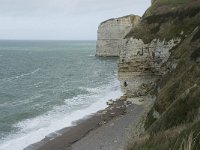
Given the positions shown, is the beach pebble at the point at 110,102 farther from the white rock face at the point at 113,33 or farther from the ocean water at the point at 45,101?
the white rock face at the point at 113,33

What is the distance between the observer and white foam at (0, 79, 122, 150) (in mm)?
32750

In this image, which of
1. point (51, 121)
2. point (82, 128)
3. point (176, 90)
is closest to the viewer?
point (176, 90)

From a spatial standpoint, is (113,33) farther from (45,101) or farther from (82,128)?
(82,128)

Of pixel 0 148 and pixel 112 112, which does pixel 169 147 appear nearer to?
pixel 0 148

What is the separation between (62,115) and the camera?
4262cm

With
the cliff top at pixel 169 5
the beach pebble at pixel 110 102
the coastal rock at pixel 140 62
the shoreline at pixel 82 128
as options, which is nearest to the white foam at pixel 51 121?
the beach pebble at pixel 110 102

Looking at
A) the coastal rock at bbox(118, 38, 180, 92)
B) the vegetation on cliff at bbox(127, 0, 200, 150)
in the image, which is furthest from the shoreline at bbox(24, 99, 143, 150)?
the vegetation on cliff at bbox(127, 0, 200, 150)

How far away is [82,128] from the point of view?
36.2 m

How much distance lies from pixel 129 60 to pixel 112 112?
590 centimetres

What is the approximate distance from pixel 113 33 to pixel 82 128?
303 feet

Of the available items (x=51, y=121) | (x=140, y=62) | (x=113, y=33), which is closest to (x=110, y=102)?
(x=140, y=62)

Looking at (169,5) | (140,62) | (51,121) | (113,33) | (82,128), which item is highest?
(169,5)

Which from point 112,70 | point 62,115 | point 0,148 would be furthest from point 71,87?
point 0,148

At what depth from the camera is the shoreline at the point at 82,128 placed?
102ft
